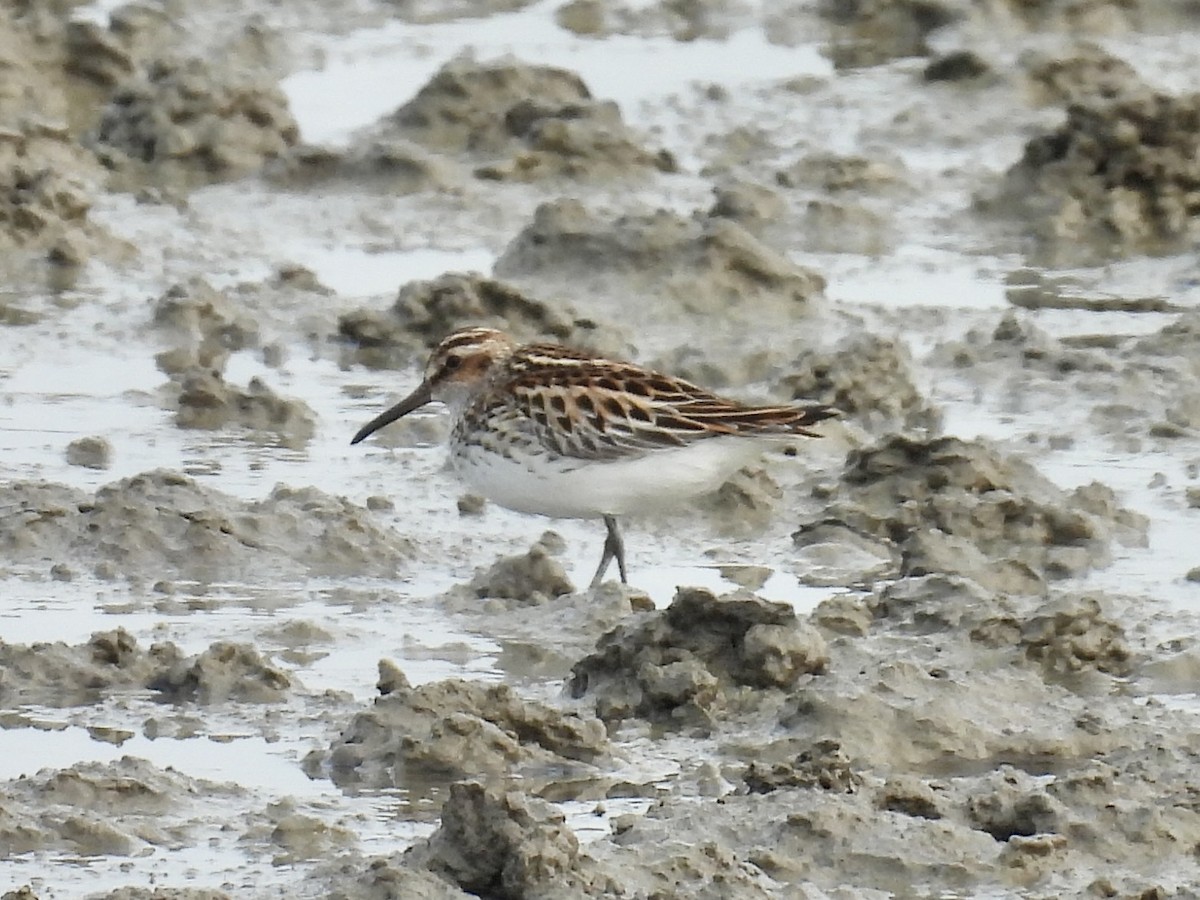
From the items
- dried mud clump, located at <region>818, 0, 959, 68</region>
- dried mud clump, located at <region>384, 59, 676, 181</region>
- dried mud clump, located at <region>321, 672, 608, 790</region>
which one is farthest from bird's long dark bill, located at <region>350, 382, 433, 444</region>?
dried mud clump, located at <region>818, 0, 959, 68</region>

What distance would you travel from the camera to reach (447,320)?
39.6 feet

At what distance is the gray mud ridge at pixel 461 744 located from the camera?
7176 mm

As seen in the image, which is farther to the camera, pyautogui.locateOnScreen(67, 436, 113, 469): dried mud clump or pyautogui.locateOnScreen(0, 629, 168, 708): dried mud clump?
pyautogui.locateOnScreen(67, 436, 113, 469): dried mud clump

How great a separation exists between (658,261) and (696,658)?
519 cm

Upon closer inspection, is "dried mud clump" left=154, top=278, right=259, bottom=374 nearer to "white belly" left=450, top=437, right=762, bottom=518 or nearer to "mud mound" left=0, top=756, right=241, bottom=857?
"white belly" left=450, top=437, right=762, bottom=518

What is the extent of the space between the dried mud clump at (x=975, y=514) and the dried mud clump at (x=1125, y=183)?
13.9ft

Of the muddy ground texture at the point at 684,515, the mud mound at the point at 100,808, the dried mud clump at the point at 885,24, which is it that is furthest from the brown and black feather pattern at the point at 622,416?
the dried mud clump at the point at 885,24

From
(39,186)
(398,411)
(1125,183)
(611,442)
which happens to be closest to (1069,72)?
(1125,183)

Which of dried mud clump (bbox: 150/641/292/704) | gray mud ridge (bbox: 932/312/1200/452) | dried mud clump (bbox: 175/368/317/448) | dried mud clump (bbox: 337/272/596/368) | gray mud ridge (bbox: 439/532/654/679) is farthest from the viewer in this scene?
dried mud clump (bbox: 337/272/596/368)

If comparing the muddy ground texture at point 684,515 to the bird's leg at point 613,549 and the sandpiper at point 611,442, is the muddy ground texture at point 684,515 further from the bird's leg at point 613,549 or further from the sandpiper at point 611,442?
the sandpiper at point 611,442

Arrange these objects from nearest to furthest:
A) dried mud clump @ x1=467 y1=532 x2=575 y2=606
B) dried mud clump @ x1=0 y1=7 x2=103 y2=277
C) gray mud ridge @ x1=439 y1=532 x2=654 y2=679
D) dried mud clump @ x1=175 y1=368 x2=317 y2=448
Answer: gray mud ridge @ x1=439 y1=532 x2=654 y2=679
dried mud clump @ x1=467 y1=532 x2=575 y2=606
dried mud clump @ x1=175 y1=368 x2=317 y2=448
dried mud clump @ x1=0 y1=7 x2=103 y2=277

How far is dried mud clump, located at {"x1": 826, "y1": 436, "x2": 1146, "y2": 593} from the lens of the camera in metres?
9.20

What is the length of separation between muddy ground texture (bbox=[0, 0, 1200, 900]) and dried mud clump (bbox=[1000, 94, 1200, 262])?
0.02 meters

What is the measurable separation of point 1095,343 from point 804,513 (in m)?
2.77
